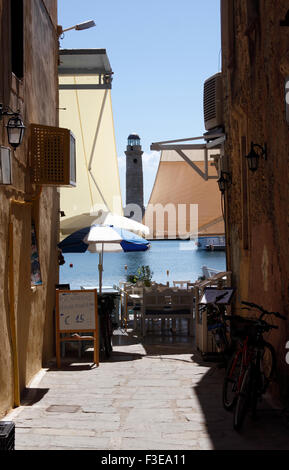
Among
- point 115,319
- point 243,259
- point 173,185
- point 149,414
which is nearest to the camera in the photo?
point 149,414

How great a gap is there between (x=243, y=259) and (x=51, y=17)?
4.69 m

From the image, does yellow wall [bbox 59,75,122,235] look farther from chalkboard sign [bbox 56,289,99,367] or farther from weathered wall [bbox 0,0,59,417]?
chalkboard sign [bbox 56,289,99,367]

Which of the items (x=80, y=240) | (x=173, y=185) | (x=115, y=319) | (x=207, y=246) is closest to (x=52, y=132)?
(x=80, y=240)

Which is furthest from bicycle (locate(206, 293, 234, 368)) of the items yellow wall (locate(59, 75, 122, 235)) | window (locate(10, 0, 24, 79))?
yellow wall (locate(59, 75, 122, 235))

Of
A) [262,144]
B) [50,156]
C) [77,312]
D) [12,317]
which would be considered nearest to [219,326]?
[77,312]

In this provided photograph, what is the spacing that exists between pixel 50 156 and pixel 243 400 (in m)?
4.24

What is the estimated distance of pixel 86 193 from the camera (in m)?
15.6

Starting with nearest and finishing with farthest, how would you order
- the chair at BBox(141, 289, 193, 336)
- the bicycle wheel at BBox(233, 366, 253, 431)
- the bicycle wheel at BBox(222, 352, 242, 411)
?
the bicycle wheel at BBox(233, 366, 253, 431) < the bicycle wheel at BBox(222, 352, 242, 411) < the chair at BBox(141, 289, 193, 336)

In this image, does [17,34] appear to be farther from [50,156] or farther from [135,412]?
[135,412]

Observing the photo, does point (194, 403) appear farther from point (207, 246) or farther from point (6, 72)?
point (207, 246)

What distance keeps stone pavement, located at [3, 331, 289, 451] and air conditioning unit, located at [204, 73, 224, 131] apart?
15.6 ft

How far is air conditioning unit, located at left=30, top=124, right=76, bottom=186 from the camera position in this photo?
8.66m

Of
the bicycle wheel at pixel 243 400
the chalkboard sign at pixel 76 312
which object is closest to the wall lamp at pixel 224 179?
the chalkboard sign at pixel 76 312

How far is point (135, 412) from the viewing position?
6.73 metres
